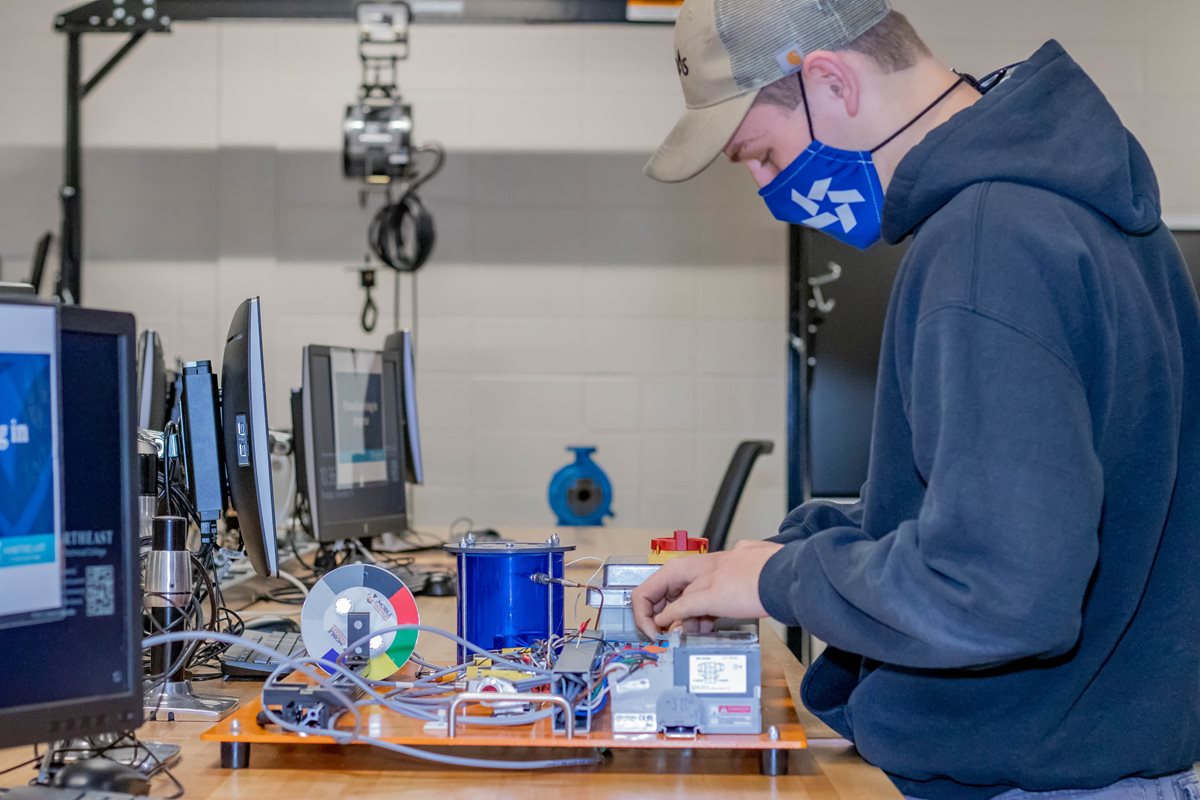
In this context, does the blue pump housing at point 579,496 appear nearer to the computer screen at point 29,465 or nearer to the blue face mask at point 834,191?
the blue face mask at point 834,191

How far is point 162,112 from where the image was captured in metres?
4.98

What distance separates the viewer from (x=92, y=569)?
43.1 inches

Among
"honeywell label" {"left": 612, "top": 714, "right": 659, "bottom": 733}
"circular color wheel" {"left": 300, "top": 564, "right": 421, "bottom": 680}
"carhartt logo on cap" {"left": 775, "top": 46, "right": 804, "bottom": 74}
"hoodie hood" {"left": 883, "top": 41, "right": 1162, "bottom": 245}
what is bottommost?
"honeywell label" {"left": 612, "top": 714, "right": 659, "bottom": 733}

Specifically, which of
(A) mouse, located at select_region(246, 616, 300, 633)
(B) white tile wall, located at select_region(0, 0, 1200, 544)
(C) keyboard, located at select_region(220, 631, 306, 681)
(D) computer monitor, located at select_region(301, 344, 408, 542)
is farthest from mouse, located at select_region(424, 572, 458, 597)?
(B) white tile wall, located at select_region(0, 0, 1200, 544)

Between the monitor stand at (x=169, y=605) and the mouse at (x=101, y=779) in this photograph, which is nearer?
the mouse at (x=101, y=779)

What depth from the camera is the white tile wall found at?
495 centimetres

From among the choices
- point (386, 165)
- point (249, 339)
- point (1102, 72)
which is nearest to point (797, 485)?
point (386, 165)

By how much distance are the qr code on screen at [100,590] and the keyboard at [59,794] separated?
0.51ft

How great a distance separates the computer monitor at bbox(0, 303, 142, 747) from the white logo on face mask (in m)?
0.76

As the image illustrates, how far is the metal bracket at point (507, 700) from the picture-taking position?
117 centimetres

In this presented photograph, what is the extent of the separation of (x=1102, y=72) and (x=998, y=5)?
0.50 metres

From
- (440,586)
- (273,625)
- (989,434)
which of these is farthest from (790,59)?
(440,586)

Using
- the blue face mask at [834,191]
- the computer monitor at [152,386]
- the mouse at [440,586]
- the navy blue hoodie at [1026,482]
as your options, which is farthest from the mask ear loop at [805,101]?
the computer monitor at [152,386]

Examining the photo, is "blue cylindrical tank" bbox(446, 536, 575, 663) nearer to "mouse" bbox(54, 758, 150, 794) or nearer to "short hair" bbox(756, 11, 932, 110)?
"mouse" bbox(54, 758, 150, 794)
